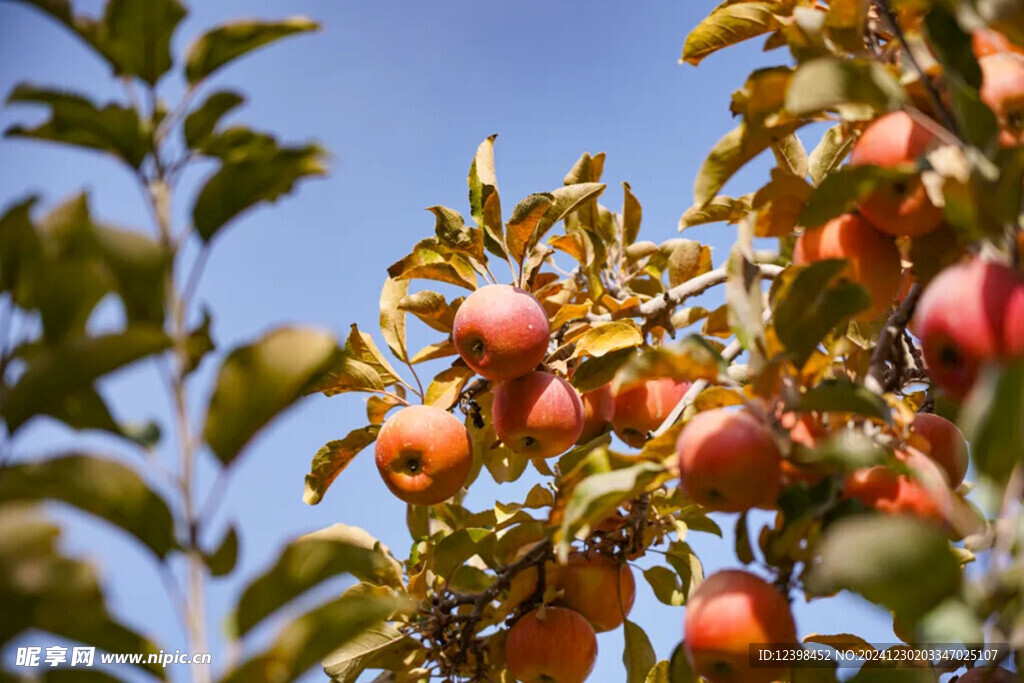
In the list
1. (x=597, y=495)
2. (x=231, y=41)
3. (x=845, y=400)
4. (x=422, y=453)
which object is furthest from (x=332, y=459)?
(x=845, y=400)

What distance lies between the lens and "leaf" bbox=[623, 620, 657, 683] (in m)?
2.46

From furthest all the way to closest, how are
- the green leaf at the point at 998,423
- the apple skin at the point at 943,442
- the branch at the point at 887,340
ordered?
the apple skin at the point at 943,442
the branch at the point at 887,340
the green leaf at the point at 998,423

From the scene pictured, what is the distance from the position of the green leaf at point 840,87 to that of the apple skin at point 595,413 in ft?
4.32

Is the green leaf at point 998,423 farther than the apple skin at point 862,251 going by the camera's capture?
No

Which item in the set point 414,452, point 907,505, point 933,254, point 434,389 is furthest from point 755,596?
point 434,389

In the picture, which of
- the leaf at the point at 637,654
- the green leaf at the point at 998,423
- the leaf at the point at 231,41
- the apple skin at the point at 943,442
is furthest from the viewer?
the leaf at the point at 637,654

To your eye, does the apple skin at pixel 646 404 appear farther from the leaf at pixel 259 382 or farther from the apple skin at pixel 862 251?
the leaf at pixel 259 382

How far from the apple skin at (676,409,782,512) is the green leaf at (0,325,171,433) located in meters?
0.79

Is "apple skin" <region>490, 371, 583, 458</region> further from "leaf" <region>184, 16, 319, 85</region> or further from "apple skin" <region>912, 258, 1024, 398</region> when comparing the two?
"leaf" <region>184, 16, 319, 85</region>

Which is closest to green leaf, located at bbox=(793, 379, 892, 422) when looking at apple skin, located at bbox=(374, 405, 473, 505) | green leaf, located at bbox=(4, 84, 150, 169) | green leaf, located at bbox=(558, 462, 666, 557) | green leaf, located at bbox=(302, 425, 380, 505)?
green leaf, located at bbox=(558, 462, 666, 557)

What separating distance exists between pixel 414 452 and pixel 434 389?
0.25 metres

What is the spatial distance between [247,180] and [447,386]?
4.52 ft

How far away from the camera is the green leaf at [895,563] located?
0.98 m

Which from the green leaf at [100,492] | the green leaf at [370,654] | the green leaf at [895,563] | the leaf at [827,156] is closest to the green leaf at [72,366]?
the green leaf at [100,492]
